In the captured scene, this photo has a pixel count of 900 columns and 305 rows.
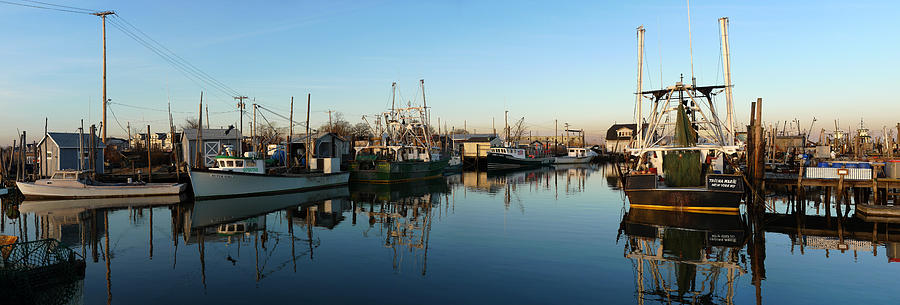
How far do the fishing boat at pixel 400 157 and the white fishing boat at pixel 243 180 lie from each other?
17.5 ft

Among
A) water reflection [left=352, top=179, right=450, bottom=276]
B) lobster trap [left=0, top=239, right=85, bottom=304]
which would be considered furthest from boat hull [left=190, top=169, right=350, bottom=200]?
lobster trap [left=0, top=239, right=85, bottom=304]

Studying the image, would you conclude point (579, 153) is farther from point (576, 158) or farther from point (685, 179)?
point (685, 179)

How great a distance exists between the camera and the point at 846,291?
1155 cm

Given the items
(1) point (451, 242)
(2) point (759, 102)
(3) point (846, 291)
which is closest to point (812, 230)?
(2) point (759, 102)

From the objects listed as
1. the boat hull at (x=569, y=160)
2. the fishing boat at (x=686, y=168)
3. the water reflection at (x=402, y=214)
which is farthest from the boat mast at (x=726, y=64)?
the boat hull at (x=569, y=160)

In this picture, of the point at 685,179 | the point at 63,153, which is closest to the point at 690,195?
the point at 685,179

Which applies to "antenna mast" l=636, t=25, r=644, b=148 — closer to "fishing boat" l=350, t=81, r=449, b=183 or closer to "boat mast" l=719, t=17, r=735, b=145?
"boat mast" l=719, t=17, r=735, b=145

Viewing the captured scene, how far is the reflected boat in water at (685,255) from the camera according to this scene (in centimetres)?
1162

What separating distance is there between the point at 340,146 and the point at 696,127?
1493 inches

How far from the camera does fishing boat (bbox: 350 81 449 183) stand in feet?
142

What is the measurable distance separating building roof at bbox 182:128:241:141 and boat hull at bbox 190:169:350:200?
1688 cm

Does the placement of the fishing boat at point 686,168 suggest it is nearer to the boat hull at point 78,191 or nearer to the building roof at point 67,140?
the boat hull at point 78,191

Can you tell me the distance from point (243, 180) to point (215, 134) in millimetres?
20855

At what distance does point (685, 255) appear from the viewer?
15.2 meters
